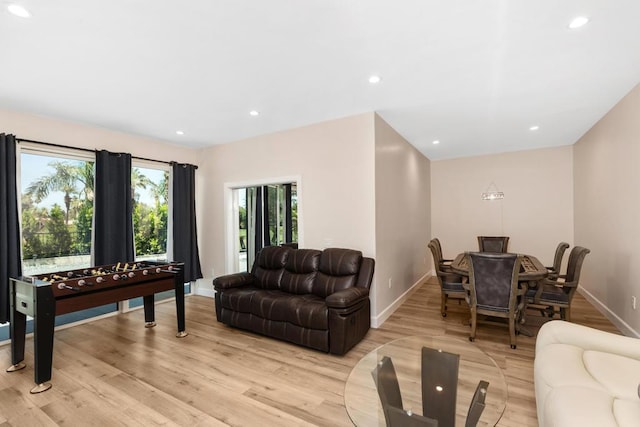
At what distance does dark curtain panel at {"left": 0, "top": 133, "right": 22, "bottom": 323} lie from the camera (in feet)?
10.5

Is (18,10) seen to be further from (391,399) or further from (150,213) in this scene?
(150,213)

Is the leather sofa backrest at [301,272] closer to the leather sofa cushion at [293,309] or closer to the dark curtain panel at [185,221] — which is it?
the leather sofa cushion at [293,309]

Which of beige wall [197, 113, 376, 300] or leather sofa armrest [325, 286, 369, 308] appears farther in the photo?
beige wall [197, 113, 376, 300]

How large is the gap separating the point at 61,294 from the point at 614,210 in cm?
612

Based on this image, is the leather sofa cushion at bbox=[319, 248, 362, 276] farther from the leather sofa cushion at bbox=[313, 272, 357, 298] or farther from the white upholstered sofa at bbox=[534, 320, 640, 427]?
the white upholstered sofa at bbox=[534, 320, 640, 427]

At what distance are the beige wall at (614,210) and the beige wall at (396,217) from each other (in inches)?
100

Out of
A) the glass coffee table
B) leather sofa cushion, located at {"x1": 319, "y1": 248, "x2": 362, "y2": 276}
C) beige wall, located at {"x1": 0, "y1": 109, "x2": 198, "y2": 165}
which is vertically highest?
beige wall, located at {"x1": 0, "y1": 109, "x2": 198, "y2": 165}

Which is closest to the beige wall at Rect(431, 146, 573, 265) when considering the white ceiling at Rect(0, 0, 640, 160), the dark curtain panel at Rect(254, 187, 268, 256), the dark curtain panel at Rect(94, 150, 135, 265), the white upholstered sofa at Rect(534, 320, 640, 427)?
the white ceiling at Rect(0, 0, 640, 160)

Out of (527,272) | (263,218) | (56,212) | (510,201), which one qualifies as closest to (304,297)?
(527,272)

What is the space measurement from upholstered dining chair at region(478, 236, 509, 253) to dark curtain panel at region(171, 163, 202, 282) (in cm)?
525

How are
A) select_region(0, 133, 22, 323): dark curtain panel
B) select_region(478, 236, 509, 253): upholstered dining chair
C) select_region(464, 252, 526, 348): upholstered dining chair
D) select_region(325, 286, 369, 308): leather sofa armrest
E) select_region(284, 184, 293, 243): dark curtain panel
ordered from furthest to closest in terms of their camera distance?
select_region(284, 184, 293, 243): dark curtain panel
select_region(478, 236, 509, 253): upholstered dining chair
select_region(0, 133, 22, 323): dark curtain panel
select_region(464, 252, 526, 348): upholstered dining chair
select_region(325, 286, 369, 308): leather sofa armrest

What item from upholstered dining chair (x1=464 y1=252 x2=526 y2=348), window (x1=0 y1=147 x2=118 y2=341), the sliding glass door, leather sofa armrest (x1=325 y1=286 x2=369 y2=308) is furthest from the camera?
the sliding glass door

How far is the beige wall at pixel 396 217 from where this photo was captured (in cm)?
378

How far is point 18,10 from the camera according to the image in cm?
185
